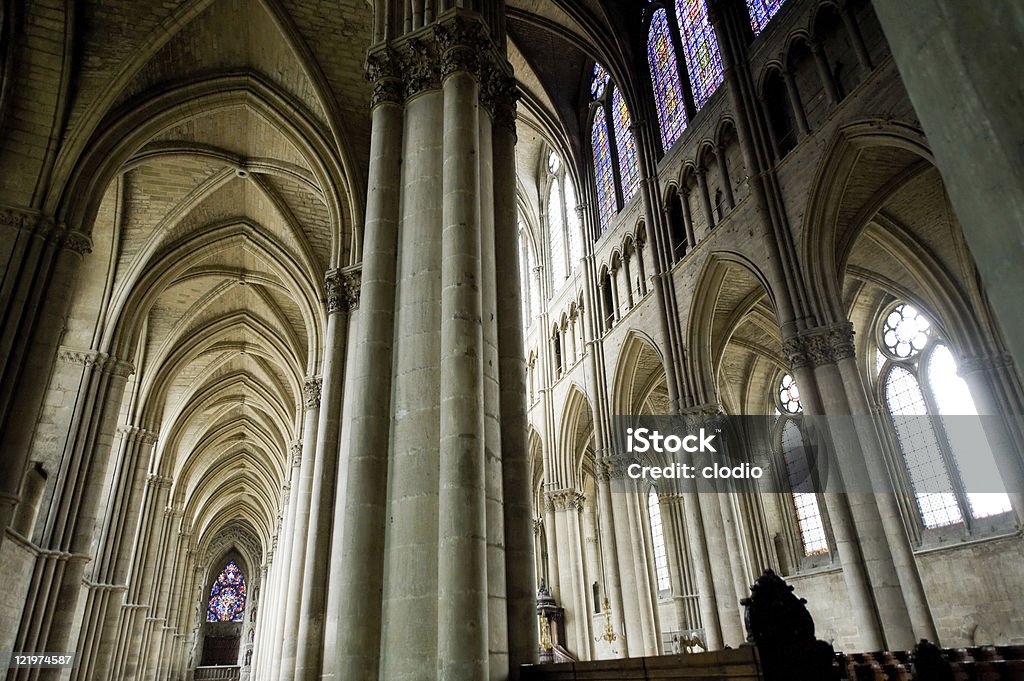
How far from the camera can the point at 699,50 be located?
46.6 feet

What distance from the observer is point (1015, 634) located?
42.0 feet

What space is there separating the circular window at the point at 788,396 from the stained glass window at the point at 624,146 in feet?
25.2

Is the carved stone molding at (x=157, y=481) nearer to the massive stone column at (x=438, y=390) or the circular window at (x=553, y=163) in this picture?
the circular window at (x=553, y=163)

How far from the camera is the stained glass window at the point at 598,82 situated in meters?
18.1

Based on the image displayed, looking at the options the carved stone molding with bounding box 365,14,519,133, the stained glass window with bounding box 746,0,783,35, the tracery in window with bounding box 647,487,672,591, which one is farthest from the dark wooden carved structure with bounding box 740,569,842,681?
the tracery in window with bounding box 647,487,672,591

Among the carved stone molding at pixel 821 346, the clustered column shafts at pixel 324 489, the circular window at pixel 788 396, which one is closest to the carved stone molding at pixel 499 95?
the clustered column shafts at pixel 324 489

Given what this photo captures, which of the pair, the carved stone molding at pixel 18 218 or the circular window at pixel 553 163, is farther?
the circular window at pixel 553 163

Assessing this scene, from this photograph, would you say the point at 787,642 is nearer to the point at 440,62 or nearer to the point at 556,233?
the point at 440,62

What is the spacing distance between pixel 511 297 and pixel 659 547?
16.5 metres

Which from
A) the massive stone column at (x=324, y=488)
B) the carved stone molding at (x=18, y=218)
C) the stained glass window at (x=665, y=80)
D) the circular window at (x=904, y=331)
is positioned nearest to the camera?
the carved stone molding at (x=18, y=218)

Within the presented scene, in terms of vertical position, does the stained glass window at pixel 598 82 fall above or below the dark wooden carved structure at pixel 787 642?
above

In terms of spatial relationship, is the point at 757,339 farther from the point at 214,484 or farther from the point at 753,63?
the point at 214,484

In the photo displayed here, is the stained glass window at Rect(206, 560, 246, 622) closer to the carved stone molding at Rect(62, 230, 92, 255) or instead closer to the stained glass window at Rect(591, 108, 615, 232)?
the stained glass window at Rect(591, 108, 615, 232)

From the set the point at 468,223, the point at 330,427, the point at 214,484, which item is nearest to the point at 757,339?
the point at 330,427
